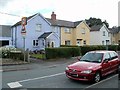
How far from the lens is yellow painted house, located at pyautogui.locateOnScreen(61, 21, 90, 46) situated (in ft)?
135

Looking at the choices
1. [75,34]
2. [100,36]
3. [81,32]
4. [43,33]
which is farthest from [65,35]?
[100,36]

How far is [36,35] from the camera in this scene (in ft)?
116

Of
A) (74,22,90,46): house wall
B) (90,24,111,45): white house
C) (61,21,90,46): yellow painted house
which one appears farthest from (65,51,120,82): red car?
(90,24,111,45): white house

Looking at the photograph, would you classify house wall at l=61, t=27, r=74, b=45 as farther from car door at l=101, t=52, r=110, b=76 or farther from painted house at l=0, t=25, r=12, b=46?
car door at l=101, t=52, r=110, b=76

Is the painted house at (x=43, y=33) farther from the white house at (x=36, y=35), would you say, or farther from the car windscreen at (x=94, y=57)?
the car windscreen at (x=94, y=57)

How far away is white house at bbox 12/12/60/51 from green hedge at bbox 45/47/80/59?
368 inches

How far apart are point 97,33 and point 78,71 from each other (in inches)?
1691

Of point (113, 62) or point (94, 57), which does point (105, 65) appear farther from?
point (113, 62)

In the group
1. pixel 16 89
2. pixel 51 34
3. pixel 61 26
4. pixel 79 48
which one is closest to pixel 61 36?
pixel 61 26

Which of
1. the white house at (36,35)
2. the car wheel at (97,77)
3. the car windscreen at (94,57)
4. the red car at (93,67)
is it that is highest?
the white house at (36,35)

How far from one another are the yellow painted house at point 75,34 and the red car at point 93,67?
28967mm

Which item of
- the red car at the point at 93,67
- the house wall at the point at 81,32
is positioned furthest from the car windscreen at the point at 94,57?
the house wall at the point at 81,32

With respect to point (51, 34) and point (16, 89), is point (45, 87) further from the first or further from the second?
point (51, 34)

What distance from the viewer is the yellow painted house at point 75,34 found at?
41.1m
